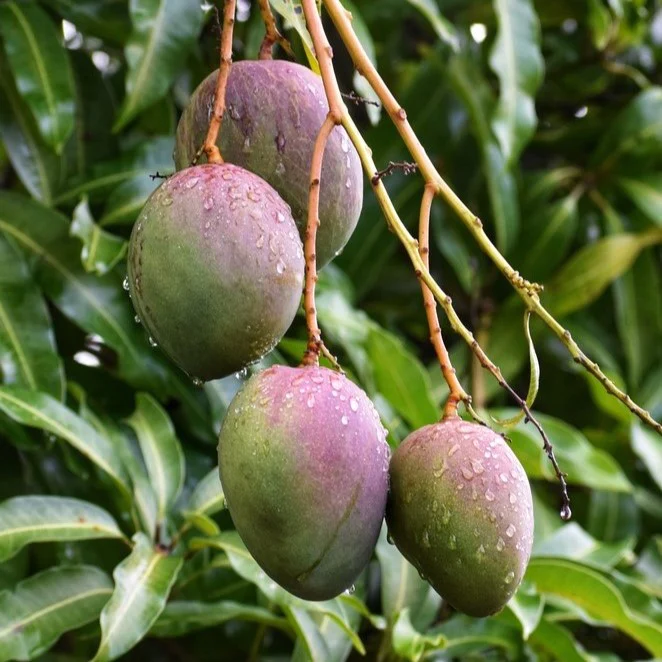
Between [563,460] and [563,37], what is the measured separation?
720 millimetres

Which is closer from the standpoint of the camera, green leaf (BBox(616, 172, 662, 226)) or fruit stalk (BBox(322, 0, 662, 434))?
fruit stalk (BBox(322, 0, 662, 434))

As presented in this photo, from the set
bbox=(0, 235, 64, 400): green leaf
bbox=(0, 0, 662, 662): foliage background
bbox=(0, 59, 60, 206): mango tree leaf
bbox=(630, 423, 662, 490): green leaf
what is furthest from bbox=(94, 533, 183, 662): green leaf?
bbox=(630, 423, 662, 490): green leaf

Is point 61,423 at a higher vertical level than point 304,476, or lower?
lower

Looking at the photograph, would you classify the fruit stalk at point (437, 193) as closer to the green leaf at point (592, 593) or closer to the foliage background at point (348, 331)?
the foliage background at point (348, 331)

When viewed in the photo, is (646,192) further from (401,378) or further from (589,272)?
(401,378)

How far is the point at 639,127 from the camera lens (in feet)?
4.83

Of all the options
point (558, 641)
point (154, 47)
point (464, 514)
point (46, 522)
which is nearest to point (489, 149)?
point (154, 47)

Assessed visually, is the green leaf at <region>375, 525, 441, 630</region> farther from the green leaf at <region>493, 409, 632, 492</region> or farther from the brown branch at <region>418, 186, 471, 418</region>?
the brown branch at <region>418, 186, 471, 418</region>

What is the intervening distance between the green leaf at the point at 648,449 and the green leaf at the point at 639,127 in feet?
1.33

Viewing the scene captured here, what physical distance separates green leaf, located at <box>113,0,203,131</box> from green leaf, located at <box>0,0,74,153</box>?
59 mm

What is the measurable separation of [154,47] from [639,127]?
0.79m

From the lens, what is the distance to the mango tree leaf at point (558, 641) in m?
0.98

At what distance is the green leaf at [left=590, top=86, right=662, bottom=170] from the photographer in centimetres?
146

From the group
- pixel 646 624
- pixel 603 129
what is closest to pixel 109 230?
pixel 646 624
